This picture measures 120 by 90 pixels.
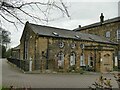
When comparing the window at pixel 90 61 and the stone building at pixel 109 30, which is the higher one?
the stone building at pixel 109 30

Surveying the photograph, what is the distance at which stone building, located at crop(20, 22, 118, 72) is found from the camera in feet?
101

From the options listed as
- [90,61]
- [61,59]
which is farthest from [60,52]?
[90,61]

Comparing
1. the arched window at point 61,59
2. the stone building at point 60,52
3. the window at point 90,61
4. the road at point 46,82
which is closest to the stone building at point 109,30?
the window at point 90,61

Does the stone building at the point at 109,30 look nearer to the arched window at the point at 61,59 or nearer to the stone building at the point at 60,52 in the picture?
the stone building at the point at 60,52

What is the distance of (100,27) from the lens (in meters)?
48.3

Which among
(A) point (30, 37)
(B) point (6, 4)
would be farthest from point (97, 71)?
(B) point (6, 4)

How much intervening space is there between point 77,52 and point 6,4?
29.2 metres

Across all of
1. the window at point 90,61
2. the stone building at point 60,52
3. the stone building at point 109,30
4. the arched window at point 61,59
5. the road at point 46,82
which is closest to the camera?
the road at point 46,82

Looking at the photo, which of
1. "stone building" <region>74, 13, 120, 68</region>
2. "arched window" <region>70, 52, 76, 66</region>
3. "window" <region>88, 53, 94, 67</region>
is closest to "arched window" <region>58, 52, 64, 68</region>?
"arched window" <region>70, 52, 76, 66</region>

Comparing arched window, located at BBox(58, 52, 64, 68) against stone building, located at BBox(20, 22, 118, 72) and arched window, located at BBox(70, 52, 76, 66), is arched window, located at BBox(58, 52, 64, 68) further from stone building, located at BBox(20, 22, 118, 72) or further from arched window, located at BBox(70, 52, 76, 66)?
arched window, located at BBox(70, 52, 76, 66)

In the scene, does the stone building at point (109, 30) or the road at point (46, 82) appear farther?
the stone building at point (109, 30)

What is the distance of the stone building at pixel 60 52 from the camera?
30.8 metres

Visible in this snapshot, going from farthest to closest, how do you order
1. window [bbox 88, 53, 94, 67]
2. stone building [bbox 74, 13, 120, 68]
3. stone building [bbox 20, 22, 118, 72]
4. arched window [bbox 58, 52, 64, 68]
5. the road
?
stone building [bbox 74, 13, 120, 68] → window [bbox 88, 53, 94, 67] → arched window [bbox 58, 52, 64, 68] → stone building [bbox 20, 22, 118, 72] → the road

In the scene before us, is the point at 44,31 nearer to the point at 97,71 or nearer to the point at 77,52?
the point at 77,52
